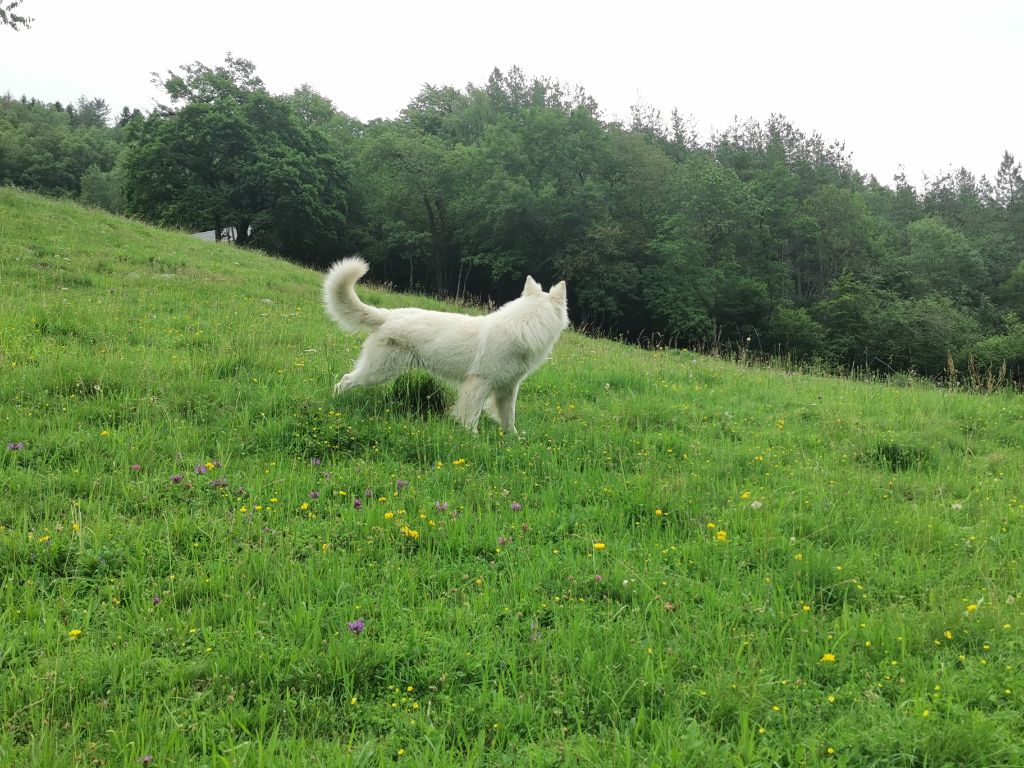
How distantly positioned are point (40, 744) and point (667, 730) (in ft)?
7.27

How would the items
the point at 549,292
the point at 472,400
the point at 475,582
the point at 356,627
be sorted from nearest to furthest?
the point at 356,627, the point at 475,582, the point at 472,400, the point at 549,292

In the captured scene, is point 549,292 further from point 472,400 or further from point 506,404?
point 472,400

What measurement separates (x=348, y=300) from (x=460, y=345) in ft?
4.27

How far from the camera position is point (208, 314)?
33.1 feet

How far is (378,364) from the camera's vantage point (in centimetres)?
625

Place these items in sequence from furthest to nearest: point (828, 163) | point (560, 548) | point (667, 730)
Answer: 1. point (828, 163)
2. point (560, 548)
3. point (667, 730)

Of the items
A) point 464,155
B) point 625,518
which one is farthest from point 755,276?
point 625,518

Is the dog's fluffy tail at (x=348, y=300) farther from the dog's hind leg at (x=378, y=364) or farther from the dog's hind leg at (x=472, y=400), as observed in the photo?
the dog's hind leg at (x=472, y=400)

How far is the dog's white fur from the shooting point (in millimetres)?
6137

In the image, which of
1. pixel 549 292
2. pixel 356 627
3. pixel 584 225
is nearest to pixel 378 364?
pixel 549 292

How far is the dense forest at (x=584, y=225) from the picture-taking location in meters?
40.5

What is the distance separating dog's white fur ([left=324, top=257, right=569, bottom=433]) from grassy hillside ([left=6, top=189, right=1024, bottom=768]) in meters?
0.36

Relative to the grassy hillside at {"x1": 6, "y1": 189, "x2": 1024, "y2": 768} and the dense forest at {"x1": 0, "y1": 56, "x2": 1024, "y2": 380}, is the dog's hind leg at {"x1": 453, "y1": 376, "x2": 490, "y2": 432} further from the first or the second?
the dense forest at {"x1": 0, "y1": 56, "x2": 1024, "y2": 380}

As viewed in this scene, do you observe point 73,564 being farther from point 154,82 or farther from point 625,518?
point 154,82
